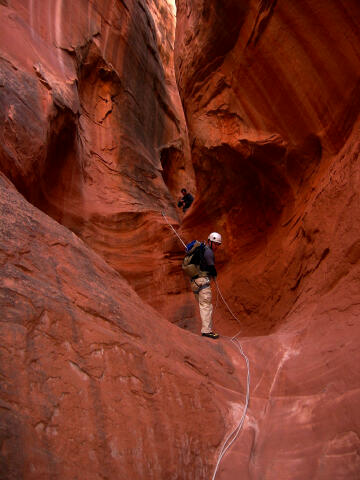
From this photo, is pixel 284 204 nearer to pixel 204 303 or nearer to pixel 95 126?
pixel 204 303

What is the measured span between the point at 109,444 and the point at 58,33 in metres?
9.57

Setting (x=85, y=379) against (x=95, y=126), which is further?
(x=95, y=126)

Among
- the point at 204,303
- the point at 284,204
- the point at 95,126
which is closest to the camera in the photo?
the point at 204,303

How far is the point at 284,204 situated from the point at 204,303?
3097mm

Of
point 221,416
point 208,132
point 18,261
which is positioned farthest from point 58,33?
point 221,416

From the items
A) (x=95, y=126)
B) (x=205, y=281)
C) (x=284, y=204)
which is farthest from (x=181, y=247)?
(x=95, y=126)

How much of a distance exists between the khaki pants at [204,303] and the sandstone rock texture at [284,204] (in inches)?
27.0

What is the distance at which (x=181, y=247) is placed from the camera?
9.43 meters

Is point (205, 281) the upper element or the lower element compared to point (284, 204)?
lower

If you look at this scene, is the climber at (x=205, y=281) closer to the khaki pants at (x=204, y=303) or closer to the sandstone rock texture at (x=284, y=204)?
the khaki pants at (x=204, y=303)

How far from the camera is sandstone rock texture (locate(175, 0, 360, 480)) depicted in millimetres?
3096

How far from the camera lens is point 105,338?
2963 millimetres

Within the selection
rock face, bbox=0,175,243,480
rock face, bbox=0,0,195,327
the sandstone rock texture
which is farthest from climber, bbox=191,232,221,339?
rock face, bbox=0,0,195,327

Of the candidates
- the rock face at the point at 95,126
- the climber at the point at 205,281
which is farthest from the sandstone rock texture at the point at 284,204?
the rock face at the point at 95,126
